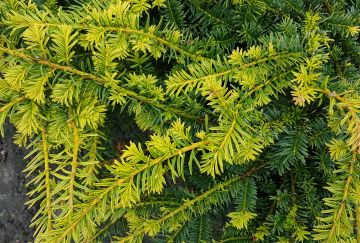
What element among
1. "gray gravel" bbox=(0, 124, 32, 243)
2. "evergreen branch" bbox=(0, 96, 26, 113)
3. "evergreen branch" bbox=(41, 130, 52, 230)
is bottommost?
"gray gravel" bbox=(0, 124, 32, 243)

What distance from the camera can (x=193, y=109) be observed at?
896 millimetres

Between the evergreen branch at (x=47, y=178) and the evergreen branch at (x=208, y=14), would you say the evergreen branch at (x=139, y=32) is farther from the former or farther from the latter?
the evergreen branch at (x=47, y=178)

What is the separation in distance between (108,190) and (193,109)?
0.28m

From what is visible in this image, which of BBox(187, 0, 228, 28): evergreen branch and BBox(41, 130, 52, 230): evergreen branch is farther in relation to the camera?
BBox(187, 0, 228, 28): evergreen branch

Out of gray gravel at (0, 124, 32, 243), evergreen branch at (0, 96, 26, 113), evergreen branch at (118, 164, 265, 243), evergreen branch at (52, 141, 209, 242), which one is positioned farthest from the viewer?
gray gravel at (0, 124, 32, 243)

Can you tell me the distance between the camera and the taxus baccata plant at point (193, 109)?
781mm

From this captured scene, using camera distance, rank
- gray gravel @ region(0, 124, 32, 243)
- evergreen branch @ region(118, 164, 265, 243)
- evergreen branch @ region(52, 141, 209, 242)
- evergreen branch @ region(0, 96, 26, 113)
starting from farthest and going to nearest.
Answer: gray gravel @ region(0, 124, 32, 243) < evergreen branch @ region(118, 164, 265, 243) < evergreen branch @ region(0, 96, 26, 113) < evergreen branch @ region(52, 141, 209, 242)

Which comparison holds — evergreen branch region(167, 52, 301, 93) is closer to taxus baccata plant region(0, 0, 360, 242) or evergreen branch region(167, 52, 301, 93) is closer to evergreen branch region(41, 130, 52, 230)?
taxus baccata plant region(0, 0, 360, 242)

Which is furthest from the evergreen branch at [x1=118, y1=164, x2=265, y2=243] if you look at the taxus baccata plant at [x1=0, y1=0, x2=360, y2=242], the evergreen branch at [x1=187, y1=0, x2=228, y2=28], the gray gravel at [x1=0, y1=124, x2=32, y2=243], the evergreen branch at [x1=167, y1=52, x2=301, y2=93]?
the gray gravel at [x1=0, y1=124, x2=32, y2=243]

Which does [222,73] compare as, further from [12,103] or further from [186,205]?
[12,103]

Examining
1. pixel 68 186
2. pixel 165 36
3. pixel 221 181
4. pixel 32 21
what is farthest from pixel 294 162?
pixel 32 21

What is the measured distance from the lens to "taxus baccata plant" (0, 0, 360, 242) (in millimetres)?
781

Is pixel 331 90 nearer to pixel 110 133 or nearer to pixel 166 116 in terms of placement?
pixel 166 116

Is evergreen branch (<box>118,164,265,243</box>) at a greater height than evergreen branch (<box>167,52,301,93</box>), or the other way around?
evergreen branch (<box>167,52,301,93</box>)
